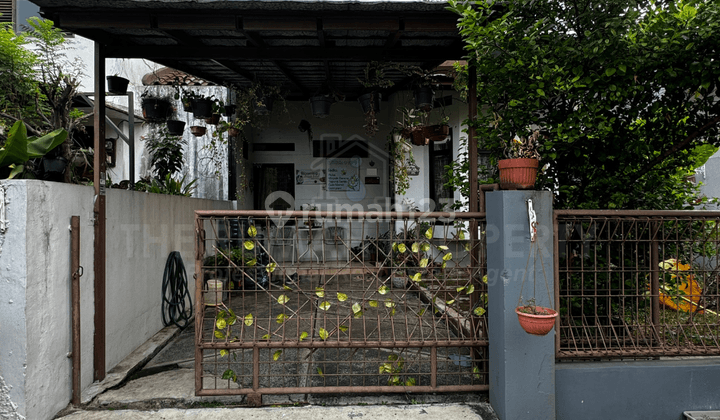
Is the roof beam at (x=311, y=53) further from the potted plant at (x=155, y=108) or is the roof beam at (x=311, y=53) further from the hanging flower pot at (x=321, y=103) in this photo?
the potted plant at (x=155, y=108)

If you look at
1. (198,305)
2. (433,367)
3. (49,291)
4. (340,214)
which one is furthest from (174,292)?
(433,367)

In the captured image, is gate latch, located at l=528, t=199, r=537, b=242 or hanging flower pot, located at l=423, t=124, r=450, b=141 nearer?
gate latch, located at l=528, t=199, r=537, b=242

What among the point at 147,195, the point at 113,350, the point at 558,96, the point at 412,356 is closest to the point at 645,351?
the point at 412,356

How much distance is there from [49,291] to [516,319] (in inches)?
134

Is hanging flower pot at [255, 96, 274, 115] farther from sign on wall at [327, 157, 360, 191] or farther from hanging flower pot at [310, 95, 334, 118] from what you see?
sign on wall at [327, 157, 360, 191]

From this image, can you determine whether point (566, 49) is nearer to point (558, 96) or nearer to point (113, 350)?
point (558, 96)

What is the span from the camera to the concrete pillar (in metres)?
2.93

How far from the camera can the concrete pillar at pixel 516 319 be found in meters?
2.93

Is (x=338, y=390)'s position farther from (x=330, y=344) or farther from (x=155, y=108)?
(x=155, y=108)

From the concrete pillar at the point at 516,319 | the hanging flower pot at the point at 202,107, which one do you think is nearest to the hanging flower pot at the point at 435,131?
the hanging flower pot at the point at 202,107

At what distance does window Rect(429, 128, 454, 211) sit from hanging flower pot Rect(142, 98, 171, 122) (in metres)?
4.89

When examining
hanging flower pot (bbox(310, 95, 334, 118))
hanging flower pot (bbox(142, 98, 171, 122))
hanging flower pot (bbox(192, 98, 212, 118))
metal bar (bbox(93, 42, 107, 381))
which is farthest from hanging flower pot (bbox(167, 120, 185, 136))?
metal bar (bbox(93, 42, 107, 381))

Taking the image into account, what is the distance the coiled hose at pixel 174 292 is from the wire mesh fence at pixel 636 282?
4570 mm

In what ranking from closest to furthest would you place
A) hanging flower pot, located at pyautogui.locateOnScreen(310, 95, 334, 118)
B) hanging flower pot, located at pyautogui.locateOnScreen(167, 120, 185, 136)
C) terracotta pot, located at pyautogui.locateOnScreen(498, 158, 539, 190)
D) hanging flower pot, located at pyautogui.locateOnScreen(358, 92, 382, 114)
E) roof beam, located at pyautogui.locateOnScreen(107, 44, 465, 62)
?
terracotta pot, located at pyautogui.locateOnScreen(498, 158, 539, 190)
roof beam, located at pyautogui.locateOnScreen(107, 44, 465, 62)
hanging flower pot, located at pyautogui.locateOnScreen(310, 95, 334, 118)
hanging flower pot, located at pyautogui.locateOnScreen(358, 92, 382, 114)
hanging flower pot, located at pyautogui.locateOnScreen(167, 120, 185, 136)
